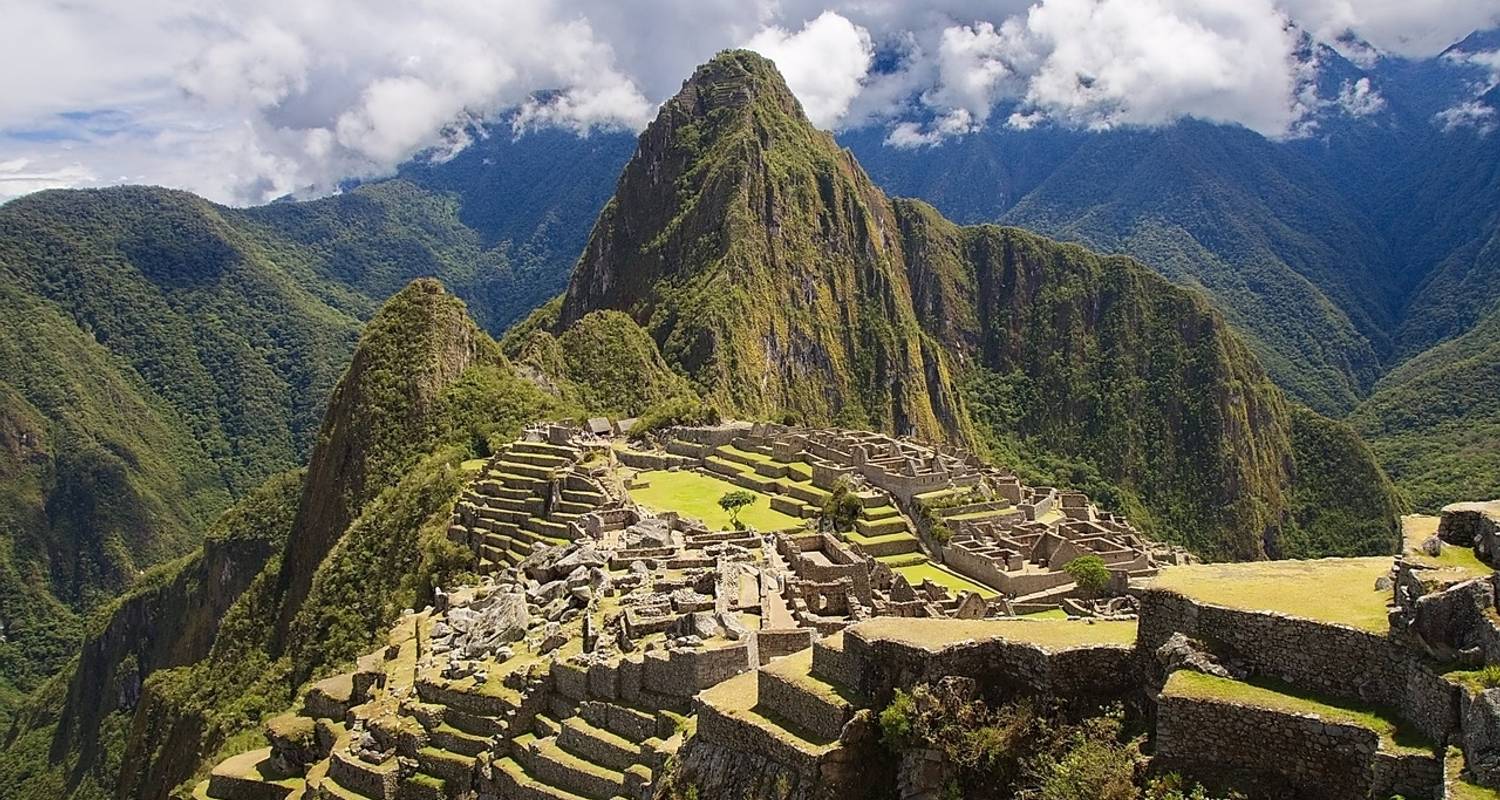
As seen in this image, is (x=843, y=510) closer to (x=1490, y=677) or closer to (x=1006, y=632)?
(x=1006, y=632)

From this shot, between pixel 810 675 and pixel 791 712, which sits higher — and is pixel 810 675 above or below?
above

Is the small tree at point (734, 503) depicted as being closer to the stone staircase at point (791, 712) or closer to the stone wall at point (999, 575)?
the stone wall at point (999, 575)

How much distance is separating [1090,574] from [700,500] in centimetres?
2262

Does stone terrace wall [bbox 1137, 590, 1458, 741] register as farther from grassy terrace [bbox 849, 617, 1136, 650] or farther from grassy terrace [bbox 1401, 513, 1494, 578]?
grassy terrace [bbox 1401, 513, 1494, 578]

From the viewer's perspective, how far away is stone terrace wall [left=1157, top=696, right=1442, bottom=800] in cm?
1066

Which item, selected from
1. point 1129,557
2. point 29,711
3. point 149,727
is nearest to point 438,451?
point 149,727

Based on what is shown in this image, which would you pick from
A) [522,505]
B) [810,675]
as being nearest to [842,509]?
[522,505]

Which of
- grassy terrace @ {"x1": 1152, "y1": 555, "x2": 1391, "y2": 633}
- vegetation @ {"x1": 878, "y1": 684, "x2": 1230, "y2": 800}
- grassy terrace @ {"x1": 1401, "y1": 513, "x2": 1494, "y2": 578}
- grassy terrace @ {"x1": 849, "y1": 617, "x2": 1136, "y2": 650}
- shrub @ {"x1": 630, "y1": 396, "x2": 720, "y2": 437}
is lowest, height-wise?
vegetation @ {"x1": 878, "y1": 684, "x2": 1230, "y2": 800}

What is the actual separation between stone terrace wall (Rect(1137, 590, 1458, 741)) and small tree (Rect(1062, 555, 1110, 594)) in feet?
121

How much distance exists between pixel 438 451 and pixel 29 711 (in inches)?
3061

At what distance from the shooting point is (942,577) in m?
51.8

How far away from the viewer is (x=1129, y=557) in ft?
183

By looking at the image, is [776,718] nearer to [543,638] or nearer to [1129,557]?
[543,638]

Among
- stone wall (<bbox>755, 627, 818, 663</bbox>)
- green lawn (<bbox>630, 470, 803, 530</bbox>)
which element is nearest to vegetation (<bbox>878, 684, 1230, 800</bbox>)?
stone wall (<bbox>755, 627, 818, 663</bbox>)
